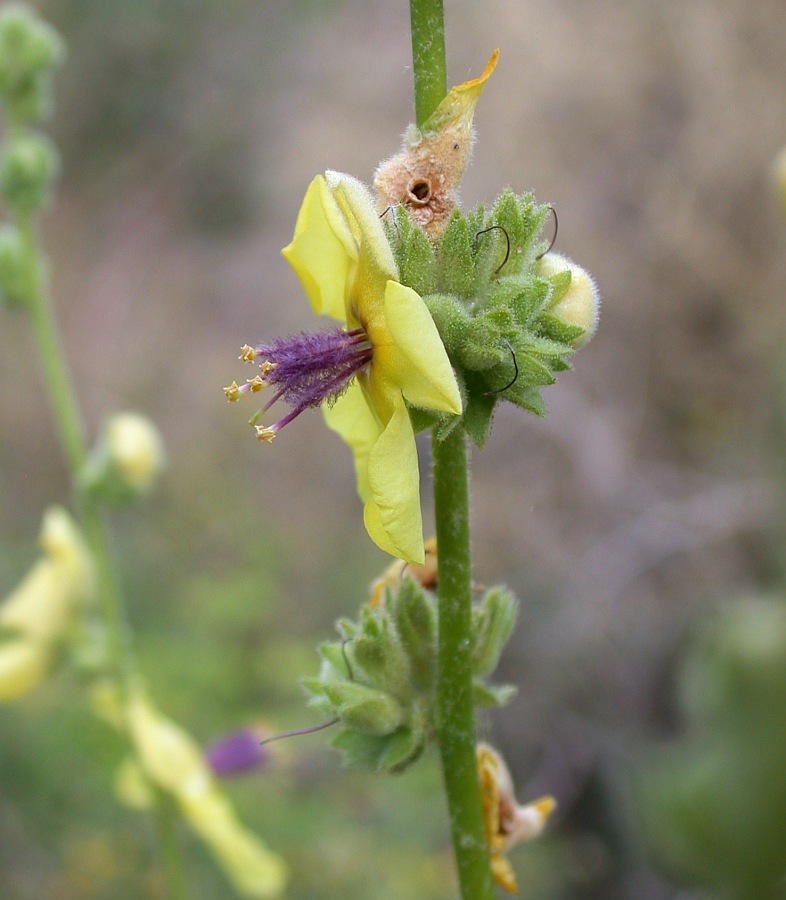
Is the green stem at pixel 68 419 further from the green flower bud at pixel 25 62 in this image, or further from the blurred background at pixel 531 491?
the blurred background at pixel 531 491

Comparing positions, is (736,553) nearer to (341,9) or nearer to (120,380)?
(120,380)

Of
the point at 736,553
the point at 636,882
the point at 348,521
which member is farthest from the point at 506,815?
the point at 348,521

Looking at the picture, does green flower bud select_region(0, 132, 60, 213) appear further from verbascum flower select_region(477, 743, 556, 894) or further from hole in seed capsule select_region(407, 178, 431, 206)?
verbascum flower select_region(477, 743, 556, 894)

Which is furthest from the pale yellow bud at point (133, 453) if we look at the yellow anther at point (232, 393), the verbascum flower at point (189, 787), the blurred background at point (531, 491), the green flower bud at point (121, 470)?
the yellow anther at point (232, 393)

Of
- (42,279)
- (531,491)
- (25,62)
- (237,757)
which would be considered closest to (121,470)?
(42,279)

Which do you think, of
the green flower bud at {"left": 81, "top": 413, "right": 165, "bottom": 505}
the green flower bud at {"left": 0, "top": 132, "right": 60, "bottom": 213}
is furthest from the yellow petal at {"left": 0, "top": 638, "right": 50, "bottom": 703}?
the green flower bud at {"left": 0, "top": 132, "right": 60, "bottom": 213}

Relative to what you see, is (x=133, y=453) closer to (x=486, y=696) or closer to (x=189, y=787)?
(x=189, y=787)
